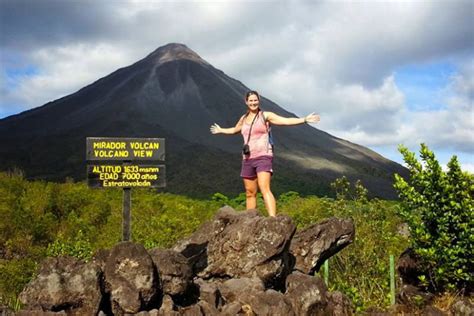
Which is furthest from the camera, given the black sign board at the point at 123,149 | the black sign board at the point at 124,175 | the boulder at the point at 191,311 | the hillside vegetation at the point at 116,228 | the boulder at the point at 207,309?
the hillside vegetation at the point at 116,228

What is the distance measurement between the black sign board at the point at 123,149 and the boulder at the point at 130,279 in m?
2.82

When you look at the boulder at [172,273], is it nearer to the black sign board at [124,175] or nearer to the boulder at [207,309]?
the boulder at [207,309]

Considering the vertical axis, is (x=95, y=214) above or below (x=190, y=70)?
below

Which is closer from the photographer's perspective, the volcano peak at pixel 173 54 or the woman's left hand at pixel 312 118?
the woman's left hand at pixel 312 118

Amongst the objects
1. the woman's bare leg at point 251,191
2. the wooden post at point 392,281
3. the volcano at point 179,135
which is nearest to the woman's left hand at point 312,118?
the woman's bare leg at point 251,191

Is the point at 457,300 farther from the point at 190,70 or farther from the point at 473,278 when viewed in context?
the point at 190,70

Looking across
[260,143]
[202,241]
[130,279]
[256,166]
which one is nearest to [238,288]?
[202,241]

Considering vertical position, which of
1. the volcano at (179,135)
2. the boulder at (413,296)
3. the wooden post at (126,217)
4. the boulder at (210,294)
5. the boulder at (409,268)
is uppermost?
the volcano at (179,135)

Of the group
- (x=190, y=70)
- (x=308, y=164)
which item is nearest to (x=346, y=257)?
(x=308, y=164)

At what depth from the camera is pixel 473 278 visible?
8.80 metres

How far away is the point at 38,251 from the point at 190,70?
422 feet

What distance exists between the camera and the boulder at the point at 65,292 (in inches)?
277

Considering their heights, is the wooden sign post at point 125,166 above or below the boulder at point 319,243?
above

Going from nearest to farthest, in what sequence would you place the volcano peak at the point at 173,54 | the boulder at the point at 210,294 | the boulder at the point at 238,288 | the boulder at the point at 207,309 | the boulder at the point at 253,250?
the boulder at the point at 207,309 → the boulder at the point at 210,294 → the boulder at the point at 238,288 → the boulder at the point at 253,250 → the volcano peak at the point at 173,54
